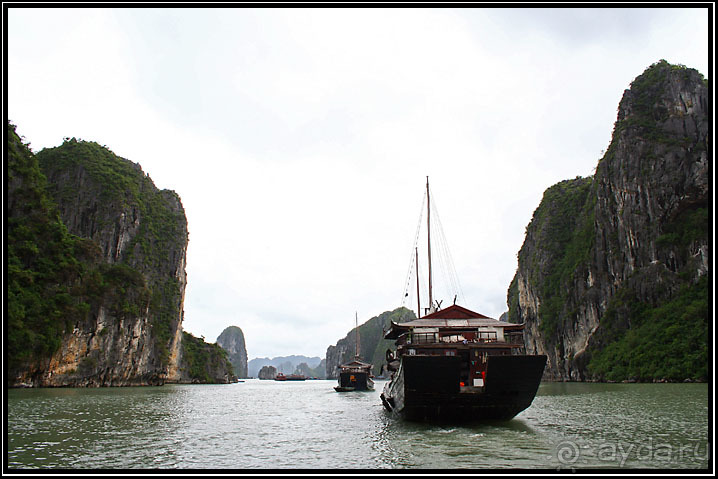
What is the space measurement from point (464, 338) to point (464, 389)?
2.58 m

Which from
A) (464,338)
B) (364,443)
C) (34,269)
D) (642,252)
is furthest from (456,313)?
(642,252)

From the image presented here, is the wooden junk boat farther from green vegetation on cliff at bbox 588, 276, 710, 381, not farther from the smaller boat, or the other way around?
green vegetation on cliff at bbox 588, 276, 710, 381

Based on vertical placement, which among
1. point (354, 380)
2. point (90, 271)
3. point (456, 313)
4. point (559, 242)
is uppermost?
point (559, 242)

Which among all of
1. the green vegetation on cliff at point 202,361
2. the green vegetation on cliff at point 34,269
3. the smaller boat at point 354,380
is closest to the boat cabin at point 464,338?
the green vegetation on cliff at point 34,269

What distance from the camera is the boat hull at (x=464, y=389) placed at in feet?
50.4

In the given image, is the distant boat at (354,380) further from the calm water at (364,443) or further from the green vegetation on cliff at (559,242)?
the calm water at (364,443)

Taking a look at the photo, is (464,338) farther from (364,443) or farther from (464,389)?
(364,443)

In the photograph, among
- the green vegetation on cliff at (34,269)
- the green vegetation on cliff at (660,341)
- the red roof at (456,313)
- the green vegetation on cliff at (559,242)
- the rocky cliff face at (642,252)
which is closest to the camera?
the red roof at (456,313)

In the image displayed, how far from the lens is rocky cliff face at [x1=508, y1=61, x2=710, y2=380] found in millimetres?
54781

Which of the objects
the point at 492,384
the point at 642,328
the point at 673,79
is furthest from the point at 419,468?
the point at 673,79

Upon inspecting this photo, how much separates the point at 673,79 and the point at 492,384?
230 feet

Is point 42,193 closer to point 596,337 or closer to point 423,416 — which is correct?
point 423,416

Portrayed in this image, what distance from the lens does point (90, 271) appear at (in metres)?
52.1

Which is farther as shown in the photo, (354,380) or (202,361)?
(202,361)
